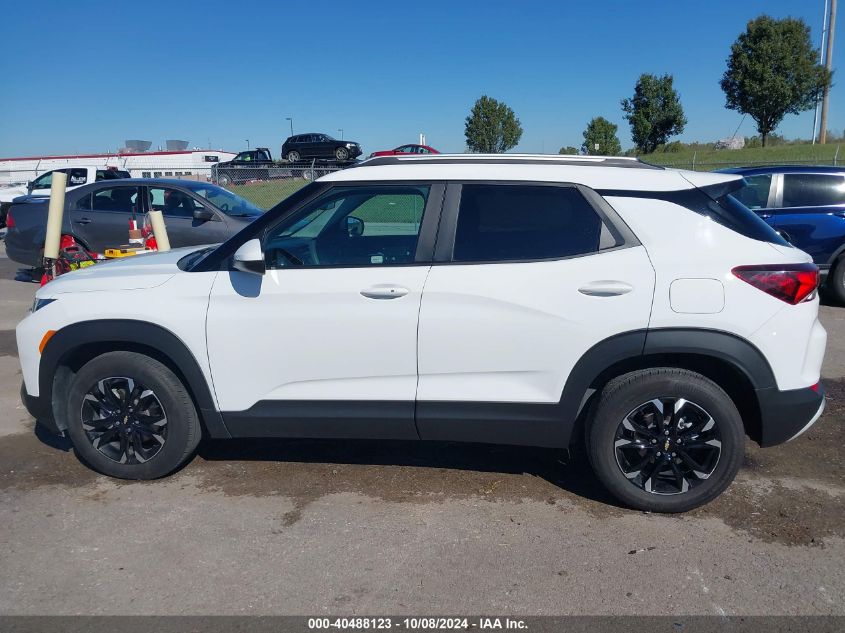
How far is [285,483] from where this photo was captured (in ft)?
13.9

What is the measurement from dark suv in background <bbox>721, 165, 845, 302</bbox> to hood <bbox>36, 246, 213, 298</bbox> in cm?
733

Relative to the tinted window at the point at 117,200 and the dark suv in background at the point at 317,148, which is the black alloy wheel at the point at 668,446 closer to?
the tinted window at the point at 117,200

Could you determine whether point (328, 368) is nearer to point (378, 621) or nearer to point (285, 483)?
point (285, 483)

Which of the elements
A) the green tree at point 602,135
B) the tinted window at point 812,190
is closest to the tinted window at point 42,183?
the tinted window at point 812,190

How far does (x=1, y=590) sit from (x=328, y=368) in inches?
70.7

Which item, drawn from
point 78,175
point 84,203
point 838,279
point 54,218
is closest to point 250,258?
point 54,218

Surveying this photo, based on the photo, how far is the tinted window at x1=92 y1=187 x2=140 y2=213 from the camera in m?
10.9

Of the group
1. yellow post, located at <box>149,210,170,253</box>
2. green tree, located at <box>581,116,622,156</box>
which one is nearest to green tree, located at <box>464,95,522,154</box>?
green tree, located at <box>581,116,622,156</box>

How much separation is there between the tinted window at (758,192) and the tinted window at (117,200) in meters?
8.73

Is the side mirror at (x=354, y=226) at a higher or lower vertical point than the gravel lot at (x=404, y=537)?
higher

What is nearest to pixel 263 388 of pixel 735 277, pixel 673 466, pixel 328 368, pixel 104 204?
pixel 328 368

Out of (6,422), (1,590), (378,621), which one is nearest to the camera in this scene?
(378,621)

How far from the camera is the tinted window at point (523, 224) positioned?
12.2ft

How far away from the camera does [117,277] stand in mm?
4145
